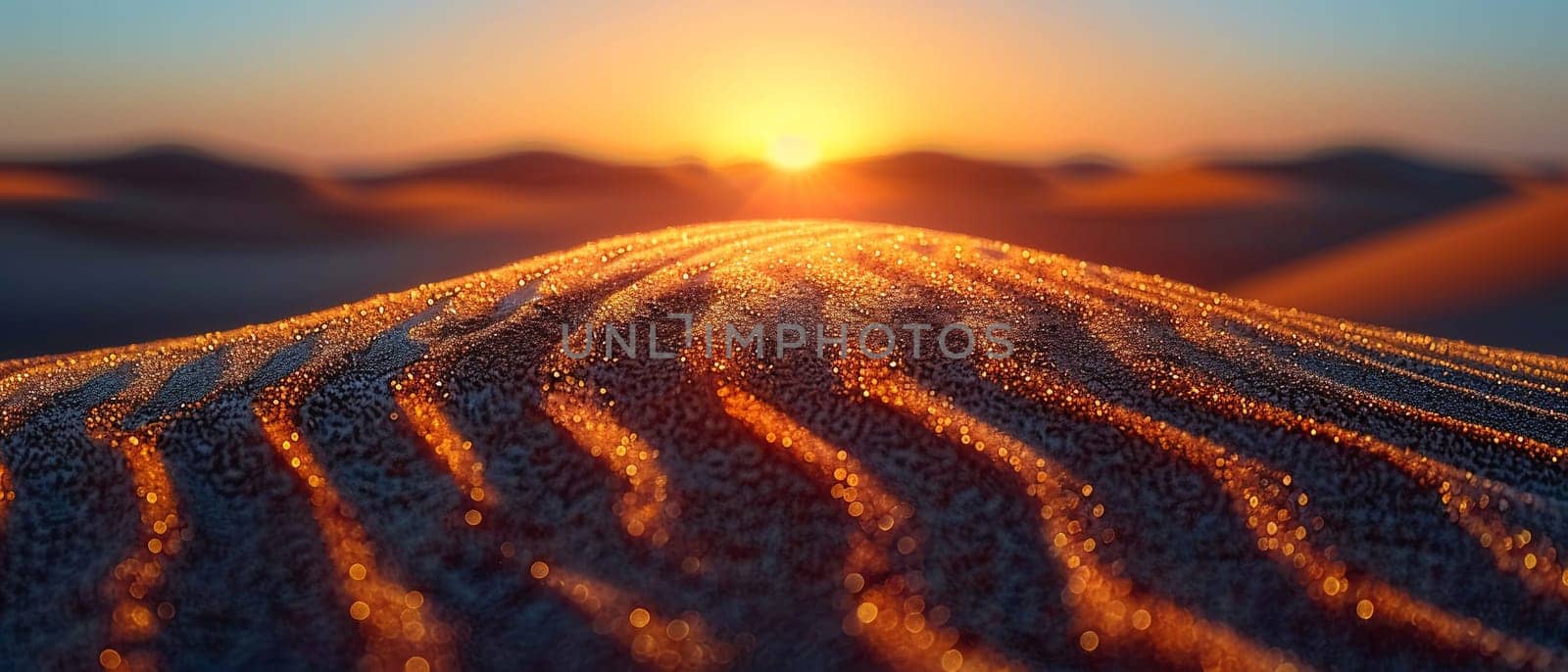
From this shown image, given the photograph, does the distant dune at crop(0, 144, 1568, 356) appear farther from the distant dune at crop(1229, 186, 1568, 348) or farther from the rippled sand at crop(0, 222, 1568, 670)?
the rippled sand at crop(0, 222, 1568, 670)

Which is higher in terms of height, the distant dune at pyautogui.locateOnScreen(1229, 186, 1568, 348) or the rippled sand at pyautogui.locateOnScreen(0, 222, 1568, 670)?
the rippled sand at pyautogui.locateOnScreen(0, 222, 1568, 670)

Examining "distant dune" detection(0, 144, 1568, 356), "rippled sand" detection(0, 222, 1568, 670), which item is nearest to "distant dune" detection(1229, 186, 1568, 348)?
"distant dune" detection(0, 144, 1568, 356)

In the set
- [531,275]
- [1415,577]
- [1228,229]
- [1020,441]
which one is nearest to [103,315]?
[531,275]

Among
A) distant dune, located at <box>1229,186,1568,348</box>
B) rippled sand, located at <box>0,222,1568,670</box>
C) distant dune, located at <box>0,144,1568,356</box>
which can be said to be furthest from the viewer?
distant dune, located at <box>0,144,1568,356</box>

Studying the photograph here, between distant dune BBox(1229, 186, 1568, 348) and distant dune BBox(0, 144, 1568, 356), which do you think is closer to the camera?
distant dune BBox(1229, 186, 1568, 348)

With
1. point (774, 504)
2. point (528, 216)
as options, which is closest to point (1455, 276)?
point (774, 504)

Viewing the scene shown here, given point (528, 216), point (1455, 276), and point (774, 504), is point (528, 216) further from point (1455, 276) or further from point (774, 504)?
point (774, 504)

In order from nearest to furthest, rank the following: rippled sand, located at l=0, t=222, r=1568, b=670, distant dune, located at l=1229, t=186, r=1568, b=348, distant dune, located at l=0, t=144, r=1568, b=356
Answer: rippled sand, located at l=0, t=222, r=1568, b=670 → distant dune, located at l=1229, t=186, r=1568, b=348 → distant dune, located at l=0, t=144, r=1568, b=356

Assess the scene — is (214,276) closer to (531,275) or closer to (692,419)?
(531,275)
